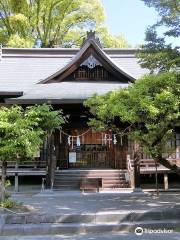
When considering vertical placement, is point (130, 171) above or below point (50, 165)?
below

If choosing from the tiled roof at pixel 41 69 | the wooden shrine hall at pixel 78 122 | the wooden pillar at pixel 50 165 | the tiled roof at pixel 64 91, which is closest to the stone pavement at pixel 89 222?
the wooden pillar at pixel 50 165

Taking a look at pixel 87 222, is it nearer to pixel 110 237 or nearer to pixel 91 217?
pixel 91 217

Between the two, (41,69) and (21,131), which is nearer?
(21,131)

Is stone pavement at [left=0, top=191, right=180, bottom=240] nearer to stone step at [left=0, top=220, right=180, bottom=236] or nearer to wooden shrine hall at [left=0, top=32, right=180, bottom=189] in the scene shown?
stone step at [left=0, top=220, right=180, bottom=236]

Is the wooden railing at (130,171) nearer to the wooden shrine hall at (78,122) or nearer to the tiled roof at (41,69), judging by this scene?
the wooden shrine hall at (78,122)

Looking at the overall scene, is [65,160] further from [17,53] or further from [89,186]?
[17,53]

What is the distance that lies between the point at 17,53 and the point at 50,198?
13.6 meters

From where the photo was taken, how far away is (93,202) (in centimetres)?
1409

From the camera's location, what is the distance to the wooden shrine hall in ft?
59.1

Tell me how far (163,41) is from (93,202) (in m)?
6.38

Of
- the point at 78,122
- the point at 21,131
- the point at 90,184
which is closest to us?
the point at 21,131

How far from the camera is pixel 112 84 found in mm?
20922

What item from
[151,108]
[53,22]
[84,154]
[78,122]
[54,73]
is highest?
[53,22]

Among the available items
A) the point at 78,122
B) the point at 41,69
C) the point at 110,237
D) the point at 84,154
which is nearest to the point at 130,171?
the point at 84,154
